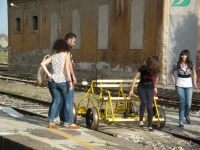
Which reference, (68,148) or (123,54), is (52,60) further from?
(123,54)

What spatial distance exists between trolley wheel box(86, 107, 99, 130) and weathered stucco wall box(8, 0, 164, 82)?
1261 cm

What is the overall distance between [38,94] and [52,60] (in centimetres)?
1074

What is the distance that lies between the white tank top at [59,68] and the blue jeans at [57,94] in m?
0.09

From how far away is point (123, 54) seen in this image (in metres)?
24.0

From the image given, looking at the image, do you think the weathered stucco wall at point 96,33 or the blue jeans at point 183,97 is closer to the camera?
the blue jeans at point 183,97

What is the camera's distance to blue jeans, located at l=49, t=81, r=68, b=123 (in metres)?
8.11

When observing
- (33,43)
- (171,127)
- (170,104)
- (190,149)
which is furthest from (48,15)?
(190,149)

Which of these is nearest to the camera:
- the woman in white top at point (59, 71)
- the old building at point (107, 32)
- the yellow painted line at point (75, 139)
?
the yellow painted line at point (75, 139)

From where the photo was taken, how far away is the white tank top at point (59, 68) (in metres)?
8.08

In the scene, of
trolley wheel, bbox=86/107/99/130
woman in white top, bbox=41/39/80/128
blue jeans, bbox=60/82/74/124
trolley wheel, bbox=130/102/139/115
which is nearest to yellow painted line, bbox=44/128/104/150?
woman in white top, bbox=41/39/80/128

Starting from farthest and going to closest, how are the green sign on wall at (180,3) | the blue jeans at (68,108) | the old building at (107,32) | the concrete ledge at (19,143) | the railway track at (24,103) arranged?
1. the old building at (107,32)
2. the green sign on wall at (180,3)
3. the railway track at (24,103)
4. the blue jeans at (68,108)
5. the concrete ledge at (19,143)

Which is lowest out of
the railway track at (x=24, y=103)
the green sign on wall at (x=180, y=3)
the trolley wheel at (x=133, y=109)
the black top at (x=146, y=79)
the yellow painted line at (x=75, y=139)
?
the railway track at (x=24, y=103)

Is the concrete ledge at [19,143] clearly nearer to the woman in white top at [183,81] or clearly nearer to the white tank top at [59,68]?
the white tank top at [59,68]

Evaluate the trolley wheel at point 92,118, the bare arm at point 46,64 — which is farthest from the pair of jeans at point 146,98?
the bare arm at point 46,64
